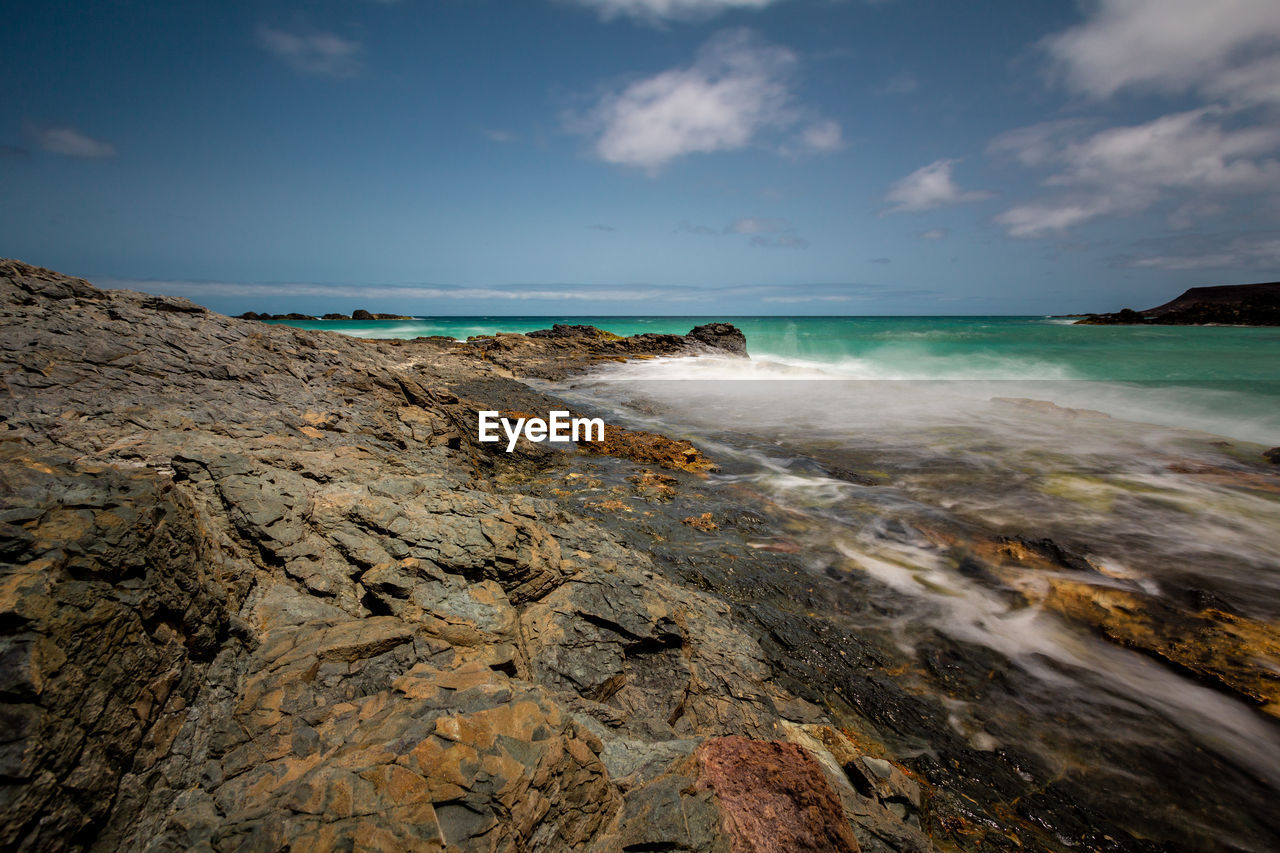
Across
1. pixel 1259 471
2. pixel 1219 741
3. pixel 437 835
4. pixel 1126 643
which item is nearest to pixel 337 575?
pixel 437 835

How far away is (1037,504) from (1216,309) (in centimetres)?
6987

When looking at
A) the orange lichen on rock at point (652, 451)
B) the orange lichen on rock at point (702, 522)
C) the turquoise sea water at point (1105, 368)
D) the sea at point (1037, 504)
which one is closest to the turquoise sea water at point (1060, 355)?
the turquoise sea water at point (1105, 368)

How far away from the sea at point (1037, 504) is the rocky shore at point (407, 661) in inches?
11.5

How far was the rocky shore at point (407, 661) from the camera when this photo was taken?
1.61 meters

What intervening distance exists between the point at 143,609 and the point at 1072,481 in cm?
1145

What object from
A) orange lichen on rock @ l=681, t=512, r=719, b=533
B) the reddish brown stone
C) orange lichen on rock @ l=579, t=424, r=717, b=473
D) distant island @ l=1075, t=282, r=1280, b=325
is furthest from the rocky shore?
distant island @ l=1075, t=282, r=1280, b=325

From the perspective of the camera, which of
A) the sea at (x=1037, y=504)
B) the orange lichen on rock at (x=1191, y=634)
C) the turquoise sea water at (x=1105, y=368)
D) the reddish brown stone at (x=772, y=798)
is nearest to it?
the reddish brown stone at (x=772, y=798)

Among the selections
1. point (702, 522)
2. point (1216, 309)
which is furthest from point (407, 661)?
point (1216, 309)

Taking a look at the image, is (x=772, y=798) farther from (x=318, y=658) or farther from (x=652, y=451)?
(x=652, y=451)

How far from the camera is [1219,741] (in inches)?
140

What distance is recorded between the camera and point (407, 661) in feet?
7.98

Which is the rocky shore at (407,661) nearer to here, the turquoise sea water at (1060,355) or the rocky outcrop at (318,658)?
the rocky outcrop at (318,658)

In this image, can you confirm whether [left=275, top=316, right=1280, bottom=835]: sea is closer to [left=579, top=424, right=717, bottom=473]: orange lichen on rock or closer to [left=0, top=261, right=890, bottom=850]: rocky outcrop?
[left=579, top=424, right=717, bottom=473]: orange lichen on rock

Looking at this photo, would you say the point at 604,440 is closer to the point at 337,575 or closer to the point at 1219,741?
the point at 337,575
